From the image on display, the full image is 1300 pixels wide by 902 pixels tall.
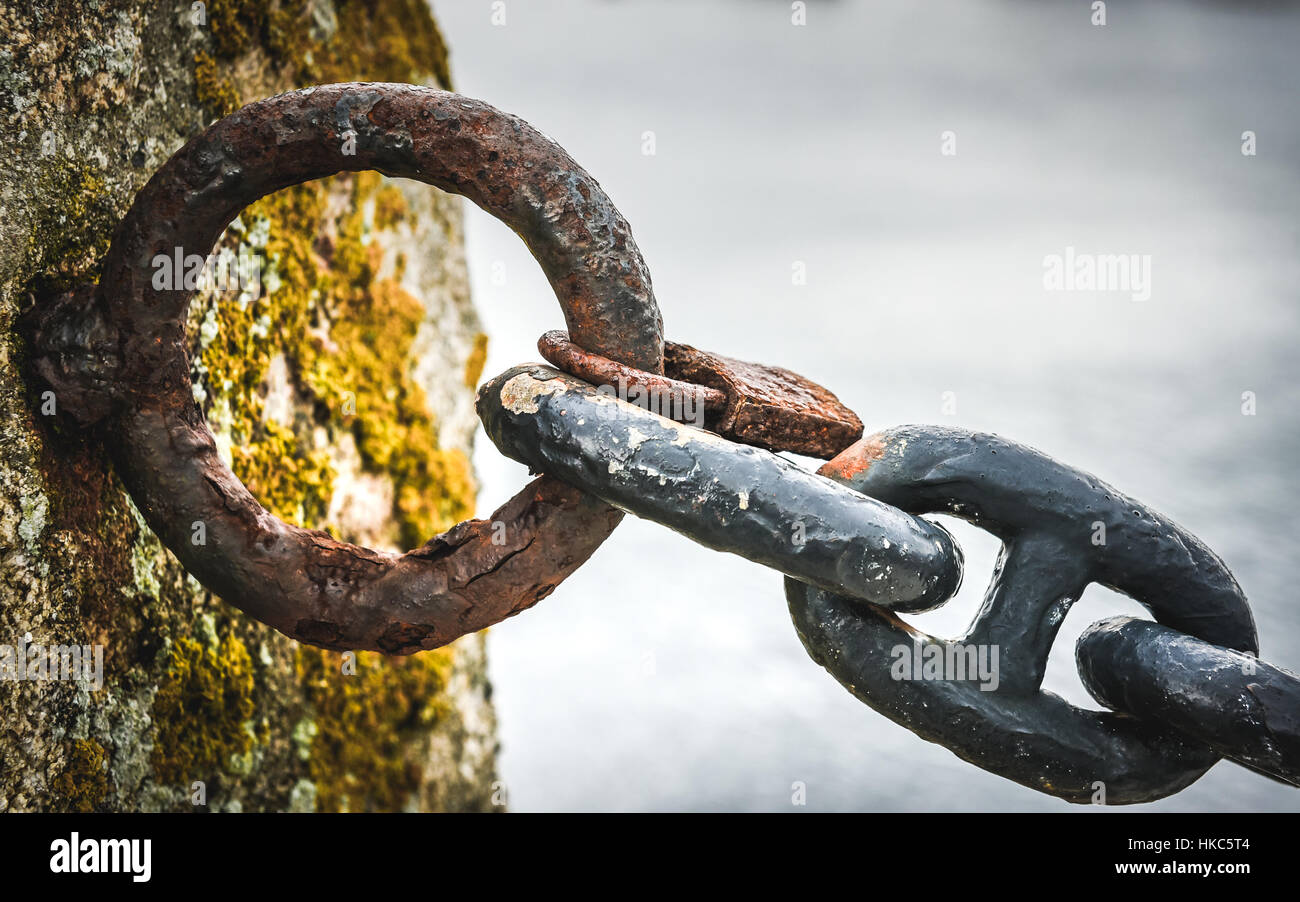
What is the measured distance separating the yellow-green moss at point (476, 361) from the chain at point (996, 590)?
3.72ft

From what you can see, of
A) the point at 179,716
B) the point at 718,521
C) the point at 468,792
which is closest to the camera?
the point at 718,521

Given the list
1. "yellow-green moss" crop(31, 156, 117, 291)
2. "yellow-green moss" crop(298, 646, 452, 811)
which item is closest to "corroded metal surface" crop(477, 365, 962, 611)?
"yellow-green moss" crop(31, 156, 117, 291)

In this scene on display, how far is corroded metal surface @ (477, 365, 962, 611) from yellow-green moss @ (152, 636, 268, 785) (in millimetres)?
575

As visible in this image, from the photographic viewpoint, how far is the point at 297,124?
803mm

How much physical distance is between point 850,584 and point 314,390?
2.92ft

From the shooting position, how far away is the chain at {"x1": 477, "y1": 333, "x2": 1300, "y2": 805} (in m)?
0.74

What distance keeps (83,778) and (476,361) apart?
3.80 ft

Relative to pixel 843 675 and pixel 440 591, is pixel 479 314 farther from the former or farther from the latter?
pixel 843 675

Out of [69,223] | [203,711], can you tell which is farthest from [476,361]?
[69,223]

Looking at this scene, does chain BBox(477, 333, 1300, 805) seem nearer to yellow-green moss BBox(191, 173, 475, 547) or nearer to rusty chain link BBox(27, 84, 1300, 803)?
rusty chain link BBox(27, 84, 1300, 803)

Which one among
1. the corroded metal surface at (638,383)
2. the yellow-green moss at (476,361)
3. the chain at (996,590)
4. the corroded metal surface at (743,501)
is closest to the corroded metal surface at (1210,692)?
the chain at (996,590)

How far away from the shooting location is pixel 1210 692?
75cm

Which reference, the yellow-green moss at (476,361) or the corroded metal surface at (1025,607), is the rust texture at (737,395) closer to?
the corroded metal surface at (1025,607)
